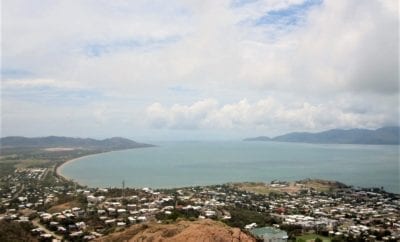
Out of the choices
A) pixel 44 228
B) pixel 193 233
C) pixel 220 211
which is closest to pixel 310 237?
pixel 220 211

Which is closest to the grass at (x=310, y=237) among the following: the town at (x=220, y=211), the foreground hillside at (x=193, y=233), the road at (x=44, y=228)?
the town at (x=220, y=211)

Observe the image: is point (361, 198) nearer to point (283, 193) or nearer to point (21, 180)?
point (283, 193)

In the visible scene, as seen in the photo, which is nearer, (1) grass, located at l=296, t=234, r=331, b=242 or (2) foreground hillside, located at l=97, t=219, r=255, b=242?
(2) foreground hillside, located at l=97, t=219, r=255, b=242

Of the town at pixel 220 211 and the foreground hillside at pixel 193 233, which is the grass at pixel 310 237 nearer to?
the town at pixel 220 211

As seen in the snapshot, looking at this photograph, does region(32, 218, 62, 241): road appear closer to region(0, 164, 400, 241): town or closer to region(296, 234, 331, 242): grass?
region(0, 164, 400, 241): town

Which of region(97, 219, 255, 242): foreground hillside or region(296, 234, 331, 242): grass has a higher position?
region(97, 219, 255, 242): foreground hillside

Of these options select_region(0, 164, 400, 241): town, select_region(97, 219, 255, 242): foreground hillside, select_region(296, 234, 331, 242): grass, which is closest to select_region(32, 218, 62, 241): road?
select_region(0, 164, 400, 241): town

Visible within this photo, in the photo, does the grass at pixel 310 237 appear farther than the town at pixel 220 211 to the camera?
Yes

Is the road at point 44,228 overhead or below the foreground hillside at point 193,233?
below

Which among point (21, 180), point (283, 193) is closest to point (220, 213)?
point (283, 193)
